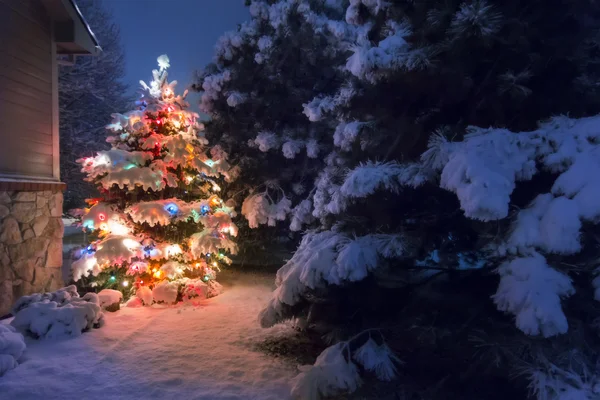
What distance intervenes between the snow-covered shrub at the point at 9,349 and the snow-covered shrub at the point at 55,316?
456 mm

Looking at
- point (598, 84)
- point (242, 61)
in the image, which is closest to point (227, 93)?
point (242, 61)

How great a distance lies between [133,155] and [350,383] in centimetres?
483

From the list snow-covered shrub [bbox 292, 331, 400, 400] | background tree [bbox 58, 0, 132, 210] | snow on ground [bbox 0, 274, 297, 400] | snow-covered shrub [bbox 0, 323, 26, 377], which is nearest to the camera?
snow-covered shrub [bbox 292, 331, 400, 400]

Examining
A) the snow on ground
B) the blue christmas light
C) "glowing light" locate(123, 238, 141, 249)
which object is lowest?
the snow on ground

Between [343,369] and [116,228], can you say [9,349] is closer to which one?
[116,228]

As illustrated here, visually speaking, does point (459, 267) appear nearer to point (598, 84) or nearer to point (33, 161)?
point (598, 84)

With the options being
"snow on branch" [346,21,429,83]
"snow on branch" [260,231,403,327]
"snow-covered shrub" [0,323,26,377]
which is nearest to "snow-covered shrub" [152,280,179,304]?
"snow-covered shrub" [0,323,26,377]

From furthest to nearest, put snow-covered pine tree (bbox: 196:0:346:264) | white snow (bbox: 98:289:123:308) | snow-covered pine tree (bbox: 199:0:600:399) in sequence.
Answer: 1. snow-covered pine tree (bbox: 196:0:346:264)
2. white snow (bbox: 98:289:123:308)
3. snow-covered pine tree (bbox: 199:0:600:399)

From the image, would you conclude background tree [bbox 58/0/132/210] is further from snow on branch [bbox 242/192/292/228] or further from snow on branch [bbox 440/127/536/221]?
snow on branch [bbox 440/127/536/221]

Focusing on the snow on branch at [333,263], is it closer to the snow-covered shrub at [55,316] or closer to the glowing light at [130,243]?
the snow-covered shrub at [55,316]

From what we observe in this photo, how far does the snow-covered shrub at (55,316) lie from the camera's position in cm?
462

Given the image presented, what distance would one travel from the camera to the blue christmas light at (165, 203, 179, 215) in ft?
20.9

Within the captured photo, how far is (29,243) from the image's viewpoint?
586cm

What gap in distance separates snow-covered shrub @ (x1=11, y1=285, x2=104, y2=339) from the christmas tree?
85 centimetres
